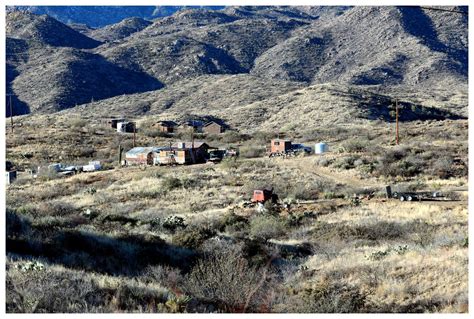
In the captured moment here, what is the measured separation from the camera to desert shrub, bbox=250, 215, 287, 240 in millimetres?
21484

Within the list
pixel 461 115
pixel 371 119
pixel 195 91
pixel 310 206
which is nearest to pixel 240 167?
pixel 310 206

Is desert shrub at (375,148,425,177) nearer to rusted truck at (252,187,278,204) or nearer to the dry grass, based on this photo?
the dry grass

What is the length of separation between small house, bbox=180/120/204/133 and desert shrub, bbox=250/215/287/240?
6332 centimetres

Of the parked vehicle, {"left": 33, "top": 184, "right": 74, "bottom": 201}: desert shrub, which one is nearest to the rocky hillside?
the parked vehicle

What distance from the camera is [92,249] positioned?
44.6ft

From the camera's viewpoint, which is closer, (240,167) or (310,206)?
(310,206)

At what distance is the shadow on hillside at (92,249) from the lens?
1220 centimetres

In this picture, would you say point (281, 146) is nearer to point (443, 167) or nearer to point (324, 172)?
point (324, 172)

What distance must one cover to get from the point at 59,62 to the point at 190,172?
396 feet

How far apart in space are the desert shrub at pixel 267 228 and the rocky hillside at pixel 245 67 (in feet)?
244

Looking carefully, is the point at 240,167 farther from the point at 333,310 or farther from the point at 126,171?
the point at 333,310

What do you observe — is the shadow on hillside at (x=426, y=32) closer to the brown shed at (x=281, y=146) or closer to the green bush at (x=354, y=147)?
the brown shed at (x=281, y=146)

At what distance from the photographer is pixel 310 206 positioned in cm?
3016

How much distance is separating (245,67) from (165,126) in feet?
332
